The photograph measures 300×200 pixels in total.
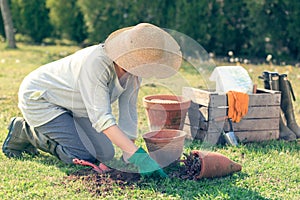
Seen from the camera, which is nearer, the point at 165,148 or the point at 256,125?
the point at 165,148

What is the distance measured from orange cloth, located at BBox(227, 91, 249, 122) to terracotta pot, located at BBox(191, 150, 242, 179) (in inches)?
34.5

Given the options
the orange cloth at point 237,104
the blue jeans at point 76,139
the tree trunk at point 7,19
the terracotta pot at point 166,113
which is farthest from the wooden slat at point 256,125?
the tree trunk at point 7,19

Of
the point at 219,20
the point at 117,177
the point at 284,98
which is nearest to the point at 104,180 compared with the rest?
the point at 117,177

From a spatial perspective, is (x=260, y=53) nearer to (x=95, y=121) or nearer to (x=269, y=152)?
(x=269, y=152)

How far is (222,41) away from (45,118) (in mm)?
6104

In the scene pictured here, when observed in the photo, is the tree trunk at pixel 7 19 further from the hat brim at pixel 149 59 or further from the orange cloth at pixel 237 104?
the hat brim at pixel 149 59

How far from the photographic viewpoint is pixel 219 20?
9.43 meters

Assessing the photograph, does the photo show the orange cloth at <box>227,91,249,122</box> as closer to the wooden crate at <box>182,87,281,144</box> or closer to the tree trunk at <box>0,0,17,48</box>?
the wooden crate at <box>182,87,281,144</box>

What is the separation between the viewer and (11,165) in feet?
13.0

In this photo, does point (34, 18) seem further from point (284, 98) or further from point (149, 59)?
point (149, 59)

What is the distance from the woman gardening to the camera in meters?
3.32

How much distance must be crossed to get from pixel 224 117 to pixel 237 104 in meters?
0.15

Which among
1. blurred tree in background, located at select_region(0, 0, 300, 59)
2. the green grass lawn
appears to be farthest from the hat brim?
blurred tree in background, located at select_region(0, 0, 300, 59)

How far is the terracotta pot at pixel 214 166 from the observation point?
358 centimetres
